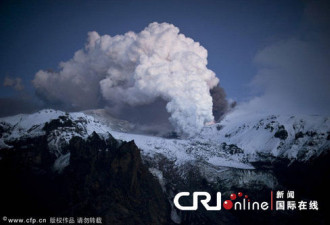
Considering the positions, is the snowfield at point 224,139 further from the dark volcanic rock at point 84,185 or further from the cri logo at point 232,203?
the cri logo at point 232,203

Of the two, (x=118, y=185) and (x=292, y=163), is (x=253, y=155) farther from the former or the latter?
(x=118, y=185)

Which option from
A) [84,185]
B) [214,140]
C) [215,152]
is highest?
[214,140]

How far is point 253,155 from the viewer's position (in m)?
152

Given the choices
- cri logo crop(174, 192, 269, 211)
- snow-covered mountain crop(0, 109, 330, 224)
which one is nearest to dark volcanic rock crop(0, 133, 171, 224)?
snow-covered mountain crop(0, 109, 330, 224)

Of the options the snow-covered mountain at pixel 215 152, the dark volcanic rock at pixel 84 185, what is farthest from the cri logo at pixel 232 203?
the dark volcanic rock at pixel 84 185

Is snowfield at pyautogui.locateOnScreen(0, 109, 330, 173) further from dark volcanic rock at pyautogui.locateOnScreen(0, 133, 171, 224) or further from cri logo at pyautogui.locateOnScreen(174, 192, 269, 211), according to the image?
cri logo at pyautogui.locateOnScreen(174, 192, 269, 211)

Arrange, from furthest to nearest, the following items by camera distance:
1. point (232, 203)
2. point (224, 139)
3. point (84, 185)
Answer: point (224, 139)
point (232, 203)
point (84, 185)

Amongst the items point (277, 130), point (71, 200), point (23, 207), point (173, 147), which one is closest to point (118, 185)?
point (71, 200)

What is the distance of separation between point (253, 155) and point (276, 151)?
1389cm

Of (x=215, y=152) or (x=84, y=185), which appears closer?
(x=84, y=185)

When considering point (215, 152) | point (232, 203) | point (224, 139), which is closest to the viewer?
point (232, 203)

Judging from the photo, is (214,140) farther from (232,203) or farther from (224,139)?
(232,203)

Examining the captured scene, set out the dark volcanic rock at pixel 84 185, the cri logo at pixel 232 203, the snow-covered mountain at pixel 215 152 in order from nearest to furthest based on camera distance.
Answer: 1. the dark volcanic rock at pixel 84 185
2. the cri logo at pixel 232 203
3. the snow-covered mountain at pixel 215 152

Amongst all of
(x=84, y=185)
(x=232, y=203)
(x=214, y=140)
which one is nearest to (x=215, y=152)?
(x=214, y=140)
